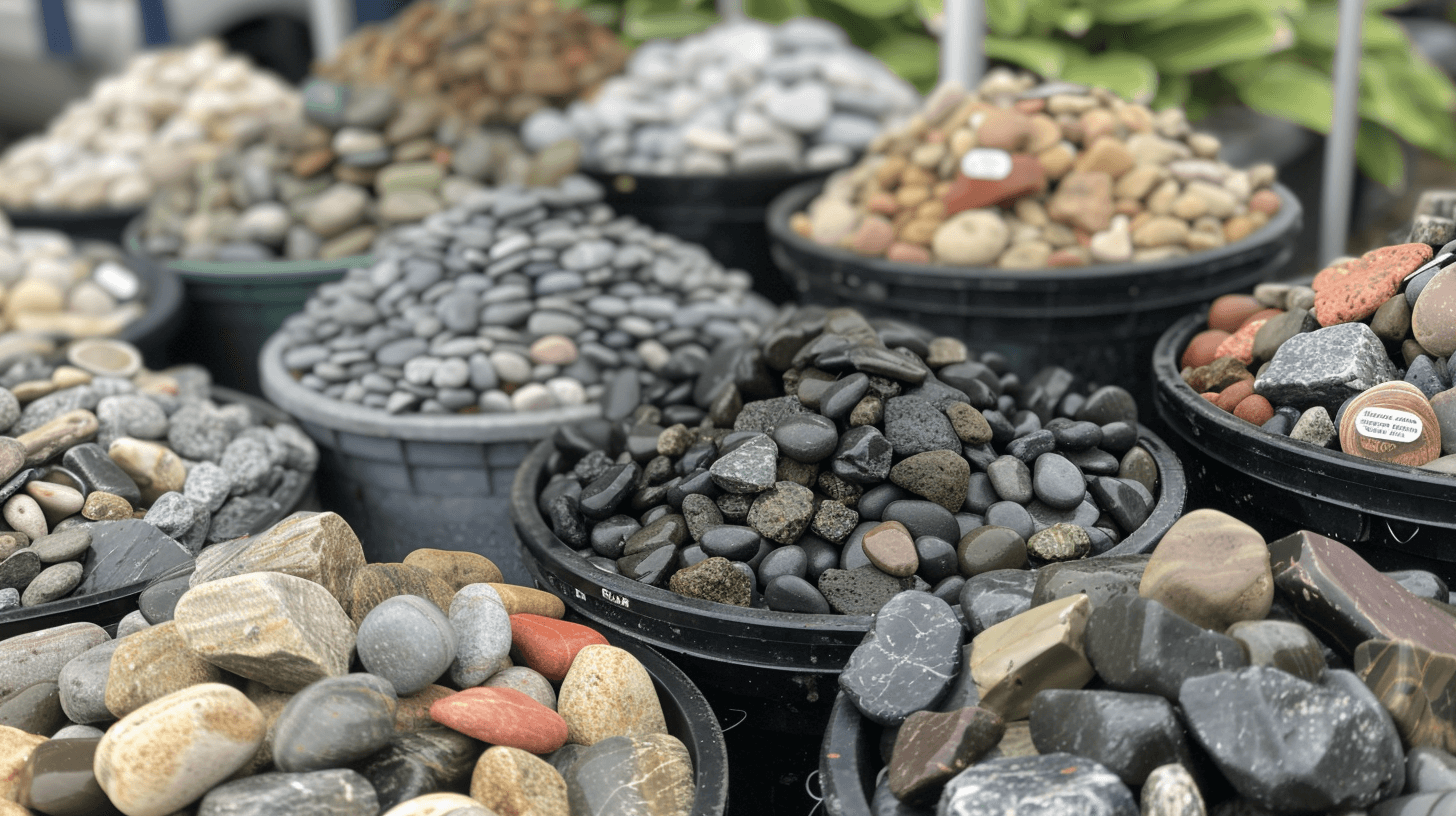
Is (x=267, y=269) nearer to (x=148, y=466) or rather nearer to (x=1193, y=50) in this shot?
(x=148, y=466)

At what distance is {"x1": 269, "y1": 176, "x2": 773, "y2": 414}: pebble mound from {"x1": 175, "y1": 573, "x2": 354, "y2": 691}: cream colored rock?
703 mm

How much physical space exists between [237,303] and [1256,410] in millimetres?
1980

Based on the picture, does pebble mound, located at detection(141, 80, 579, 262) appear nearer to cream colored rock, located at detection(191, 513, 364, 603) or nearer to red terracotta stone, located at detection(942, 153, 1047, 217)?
red terracotta stone, located at detection(942, 153, 1047, 217)

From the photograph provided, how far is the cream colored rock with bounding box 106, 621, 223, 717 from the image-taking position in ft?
3.08

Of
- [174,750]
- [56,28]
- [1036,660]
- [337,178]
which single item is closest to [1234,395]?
[1036,660]

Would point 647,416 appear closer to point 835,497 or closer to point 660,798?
point 835,497

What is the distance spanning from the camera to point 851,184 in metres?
2.17

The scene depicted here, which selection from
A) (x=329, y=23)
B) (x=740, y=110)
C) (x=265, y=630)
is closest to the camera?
(x=265, y=630)

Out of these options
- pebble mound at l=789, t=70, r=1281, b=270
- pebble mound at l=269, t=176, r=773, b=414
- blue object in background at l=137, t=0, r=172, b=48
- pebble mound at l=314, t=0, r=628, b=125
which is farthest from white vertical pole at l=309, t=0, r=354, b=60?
pebble mound at l=789, t=70, r=1281, b=270

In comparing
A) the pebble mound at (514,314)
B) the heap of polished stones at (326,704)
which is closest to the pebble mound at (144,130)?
the pebble mound at (514,314)

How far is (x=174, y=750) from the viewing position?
0.82 m

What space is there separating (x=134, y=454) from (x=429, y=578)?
580mm

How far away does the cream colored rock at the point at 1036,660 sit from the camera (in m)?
0.85

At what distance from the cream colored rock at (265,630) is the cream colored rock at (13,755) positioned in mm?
155
